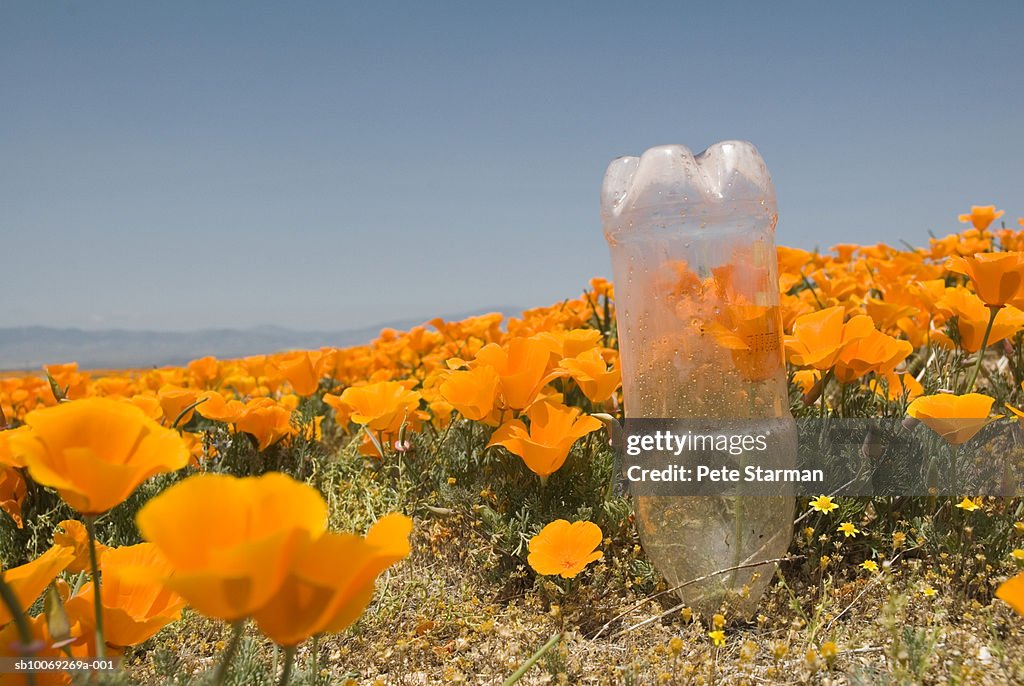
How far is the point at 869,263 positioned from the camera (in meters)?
4.27

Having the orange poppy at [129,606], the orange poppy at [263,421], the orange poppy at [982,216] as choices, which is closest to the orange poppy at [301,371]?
the orange poppy at [263,421]

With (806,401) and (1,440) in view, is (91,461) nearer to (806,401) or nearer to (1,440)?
(1,440)

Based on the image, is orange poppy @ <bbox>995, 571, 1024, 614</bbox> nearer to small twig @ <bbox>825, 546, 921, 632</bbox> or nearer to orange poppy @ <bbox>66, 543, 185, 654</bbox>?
small twig @ <bbox>825, 546, 921, 632</bbox>

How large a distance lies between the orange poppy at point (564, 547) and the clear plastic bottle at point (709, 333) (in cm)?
19

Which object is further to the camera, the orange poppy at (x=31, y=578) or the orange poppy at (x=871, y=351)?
the orange poppy at (x=871, y=351)

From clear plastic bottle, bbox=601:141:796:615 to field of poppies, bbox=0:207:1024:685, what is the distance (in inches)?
1.2

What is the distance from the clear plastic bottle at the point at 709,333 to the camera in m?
1.73

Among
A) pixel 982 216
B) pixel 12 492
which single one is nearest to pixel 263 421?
pixel 12 492

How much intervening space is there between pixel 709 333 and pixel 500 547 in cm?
81

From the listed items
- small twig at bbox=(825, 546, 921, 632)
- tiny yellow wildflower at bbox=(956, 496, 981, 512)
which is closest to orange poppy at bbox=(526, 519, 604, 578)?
small twig at bbox=(825, 546, 921, 632)

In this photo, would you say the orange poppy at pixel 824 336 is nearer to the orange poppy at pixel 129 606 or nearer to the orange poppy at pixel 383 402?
the orange poppy at pixel 383 402

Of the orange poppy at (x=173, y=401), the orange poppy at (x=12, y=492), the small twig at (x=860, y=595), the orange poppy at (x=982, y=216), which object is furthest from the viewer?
the orange poppy at (x=982, y=216)

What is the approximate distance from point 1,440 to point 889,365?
1.96 m

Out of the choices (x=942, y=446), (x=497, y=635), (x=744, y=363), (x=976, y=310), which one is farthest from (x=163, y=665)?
(x=976, y=310)
